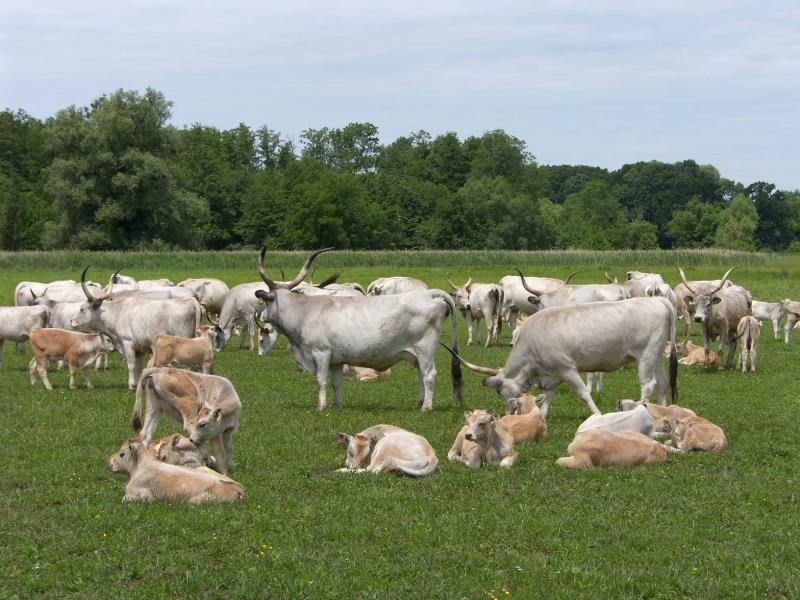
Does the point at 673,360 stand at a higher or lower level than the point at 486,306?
higher

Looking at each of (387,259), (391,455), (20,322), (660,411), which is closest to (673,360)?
(660,411)

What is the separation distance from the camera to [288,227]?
9512cm

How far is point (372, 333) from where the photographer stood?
54.0ft

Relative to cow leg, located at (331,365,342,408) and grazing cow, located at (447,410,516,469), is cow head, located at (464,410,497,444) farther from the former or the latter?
cow leg, located at (331,365,342,408)

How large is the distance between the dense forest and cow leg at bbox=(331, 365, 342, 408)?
6030 centimetres

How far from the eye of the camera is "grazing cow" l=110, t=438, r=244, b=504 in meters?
9.57

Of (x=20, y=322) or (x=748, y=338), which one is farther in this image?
(x=748, y=338)

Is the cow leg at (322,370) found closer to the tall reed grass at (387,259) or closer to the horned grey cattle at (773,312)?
the horned grey cattle at (773,312)

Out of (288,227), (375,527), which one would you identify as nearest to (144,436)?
(375,527)

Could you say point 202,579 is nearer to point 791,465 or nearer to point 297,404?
point 791,465

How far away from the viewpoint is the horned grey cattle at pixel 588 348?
49.3 feet

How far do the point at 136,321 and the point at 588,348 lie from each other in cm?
868

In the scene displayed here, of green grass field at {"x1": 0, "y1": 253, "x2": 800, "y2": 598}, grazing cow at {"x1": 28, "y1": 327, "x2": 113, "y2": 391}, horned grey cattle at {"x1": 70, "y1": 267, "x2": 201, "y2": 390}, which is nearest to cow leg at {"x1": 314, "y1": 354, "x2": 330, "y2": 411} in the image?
green grass field at {"x1": 0, "y1": 253, "x2": 800, "y2": 598}

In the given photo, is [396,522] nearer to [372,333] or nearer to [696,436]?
[696,436]
